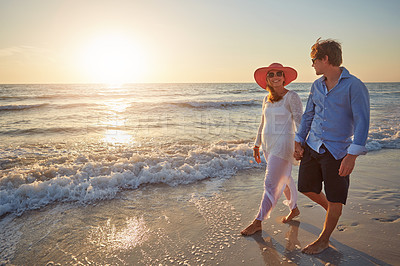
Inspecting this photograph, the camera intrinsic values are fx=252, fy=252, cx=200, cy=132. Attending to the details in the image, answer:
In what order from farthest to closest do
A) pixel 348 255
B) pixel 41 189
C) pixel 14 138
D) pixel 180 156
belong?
pixel 14 138, pixel 180 156, pixel 41 189, pixel 348 255

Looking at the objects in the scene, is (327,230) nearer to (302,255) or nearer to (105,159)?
(302,255)

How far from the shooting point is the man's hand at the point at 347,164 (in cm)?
220

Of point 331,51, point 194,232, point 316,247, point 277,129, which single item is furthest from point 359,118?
point 194,232

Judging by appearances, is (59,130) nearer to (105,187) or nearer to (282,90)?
(105,187)

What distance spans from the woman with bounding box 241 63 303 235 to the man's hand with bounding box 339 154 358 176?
0.77 meters

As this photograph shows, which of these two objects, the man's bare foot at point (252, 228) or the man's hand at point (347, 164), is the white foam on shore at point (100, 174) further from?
the man's hand at point (347, 164)

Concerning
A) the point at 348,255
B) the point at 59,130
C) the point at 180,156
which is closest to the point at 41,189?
the point at 180,156

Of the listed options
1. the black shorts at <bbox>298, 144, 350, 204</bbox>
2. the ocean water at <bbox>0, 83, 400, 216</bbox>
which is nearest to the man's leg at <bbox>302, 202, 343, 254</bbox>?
the black shorts at <bbox>298, 144, 350, 204</bbox>

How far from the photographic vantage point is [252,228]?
312cm

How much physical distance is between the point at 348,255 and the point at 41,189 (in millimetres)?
4668

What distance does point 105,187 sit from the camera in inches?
185

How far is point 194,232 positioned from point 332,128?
79.6 inches

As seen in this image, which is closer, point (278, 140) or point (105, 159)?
point (278, 140)

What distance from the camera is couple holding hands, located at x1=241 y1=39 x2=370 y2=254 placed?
224 centimetres
